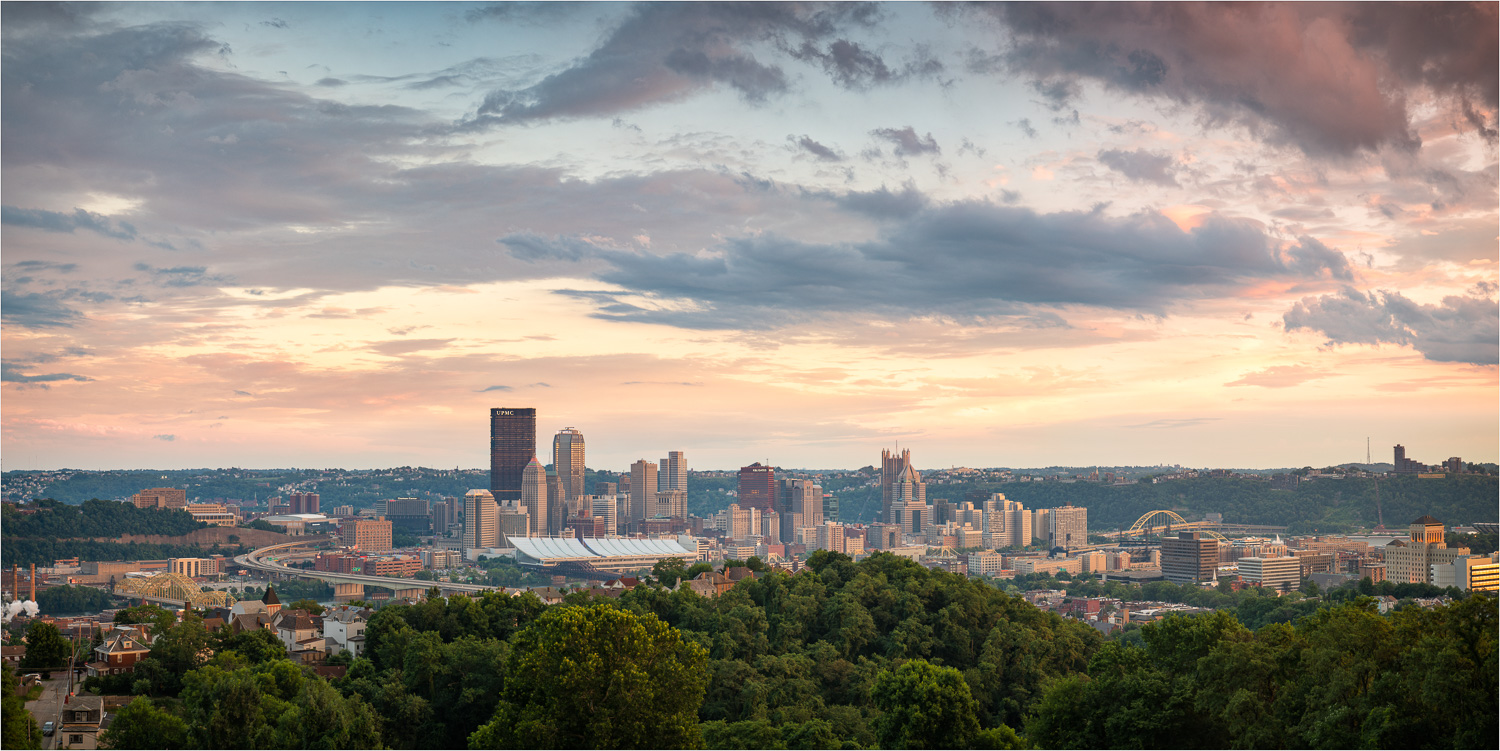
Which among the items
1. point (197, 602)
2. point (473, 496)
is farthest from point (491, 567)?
point (197, 602)

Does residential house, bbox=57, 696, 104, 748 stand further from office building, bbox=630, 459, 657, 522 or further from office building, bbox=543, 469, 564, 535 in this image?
office building, bbox=630, 459, 657, 522

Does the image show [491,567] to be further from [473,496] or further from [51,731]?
[51,731]

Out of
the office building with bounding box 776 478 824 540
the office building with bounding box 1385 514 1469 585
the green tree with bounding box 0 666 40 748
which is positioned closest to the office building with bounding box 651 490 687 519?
the office building with bounding box 776 478 824 540

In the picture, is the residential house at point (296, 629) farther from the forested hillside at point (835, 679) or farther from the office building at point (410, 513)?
the office building at point (410, 513)

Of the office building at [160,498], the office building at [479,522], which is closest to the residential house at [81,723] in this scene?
the office building at [160,498]

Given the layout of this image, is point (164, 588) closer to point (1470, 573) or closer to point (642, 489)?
point (1470, 573)
